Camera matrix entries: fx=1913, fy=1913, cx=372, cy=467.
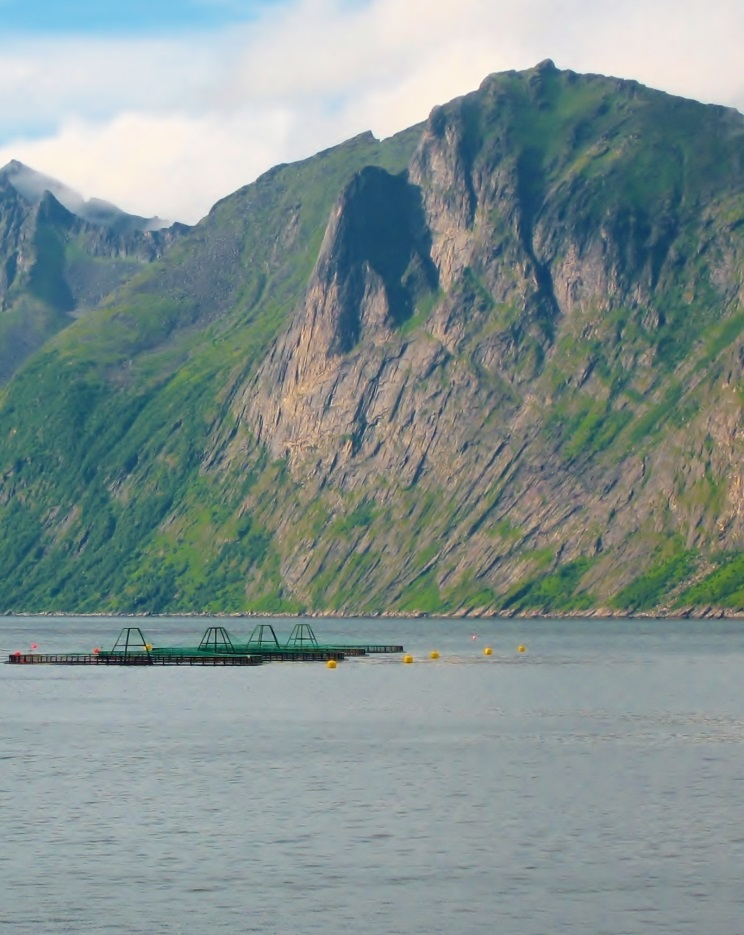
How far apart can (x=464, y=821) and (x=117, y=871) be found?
18.8 metres

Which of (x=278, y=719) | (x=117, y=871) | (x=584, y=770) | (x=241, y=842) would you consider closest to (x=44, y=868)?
(x=117, y=871)

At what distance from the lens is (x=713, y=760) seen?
111m

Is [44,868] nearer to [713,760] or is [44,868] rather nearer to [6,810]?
[6,810]

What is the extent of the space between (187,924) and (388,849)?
15.9 meters

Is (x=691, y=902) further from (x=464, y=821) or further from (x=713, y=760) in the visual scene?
(x=713, y=760)

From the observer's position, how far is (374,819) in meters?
88.6

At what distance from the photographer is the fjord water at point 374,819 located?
2672 inches

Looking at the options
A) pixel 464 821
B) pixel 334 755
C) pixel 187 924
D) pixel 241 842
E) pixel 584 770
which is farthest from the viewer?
pixel 334 755

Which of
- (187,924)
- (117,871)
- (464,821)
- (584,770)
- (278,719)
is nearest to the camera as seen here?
(187,924)

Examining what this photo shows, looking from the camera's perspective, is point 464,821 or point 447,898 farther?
point 464,821

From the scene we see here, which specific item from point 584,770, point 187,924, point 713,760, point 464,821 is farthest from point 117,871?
point 713,760

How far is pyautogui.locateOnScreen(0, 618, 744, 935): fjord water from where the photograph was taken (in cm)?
6788

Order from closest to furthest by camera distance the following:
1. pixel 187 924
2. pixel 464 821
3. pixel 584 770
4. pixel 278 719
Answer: pixel 187 924 < pixel 464 821 < pixel 584 770 < pixel 278 719

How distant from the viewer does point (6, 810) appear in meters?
92.7
